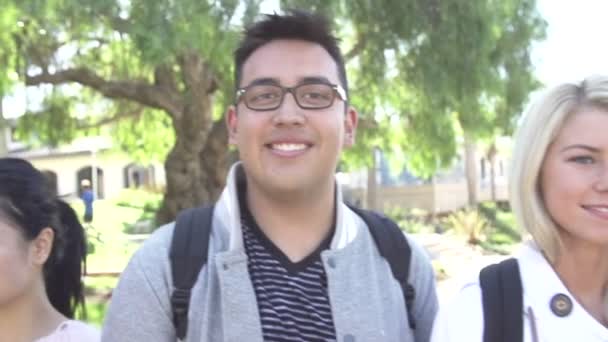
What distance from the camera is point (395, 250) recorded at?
2180 mm

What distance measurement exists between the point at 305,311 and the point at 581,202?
68cm

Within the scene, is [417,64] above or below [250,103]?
above

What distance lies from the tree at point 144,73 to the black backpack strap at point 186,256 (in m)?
4.52

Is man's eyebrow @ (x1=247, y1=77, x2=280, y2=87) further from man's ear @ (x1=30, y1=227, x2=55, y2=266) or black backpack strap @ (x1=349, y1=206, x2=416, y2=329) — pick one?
man's ear @ (x1=30, y1=227, x2=55, y2=266)

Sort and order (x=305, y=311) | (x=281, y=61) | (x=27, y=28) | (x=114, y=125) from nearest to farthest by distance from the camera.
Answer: (x=305, y=311) < (x=281, y=61) < (x=27, y=28) < (x=114, y=125)

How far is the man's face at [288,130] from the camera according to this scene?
6.83 feet

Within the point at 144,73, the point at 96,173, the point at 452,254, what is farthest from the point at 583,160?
the point at 96,173

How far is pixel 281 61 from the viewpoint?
2.15 m

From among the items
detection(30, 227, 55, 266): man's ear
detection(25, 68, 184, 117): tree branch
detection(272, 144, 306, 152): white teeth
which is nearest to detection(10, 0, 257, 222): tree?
detection(25, 68, 184, 117): tree branch

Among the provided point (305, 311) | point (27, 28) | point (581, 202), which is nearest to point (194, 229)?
point (305, 311)

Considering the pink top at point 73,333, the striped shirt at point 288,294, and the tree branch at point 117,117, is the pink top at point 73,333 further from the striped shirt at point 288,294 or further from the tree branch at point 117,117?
the tree branch at point 117,117

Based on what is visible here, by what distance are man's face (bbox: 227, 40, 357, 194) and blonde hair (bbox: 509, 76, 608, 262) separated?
469 mm

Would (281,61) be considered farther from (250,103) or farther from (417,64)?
(417,64)

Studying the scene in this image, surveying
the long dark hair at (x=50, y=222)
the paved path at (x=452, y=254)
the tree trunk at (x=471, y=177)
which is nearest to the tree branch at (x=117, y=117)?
the paved path at (x=452, y=254)
